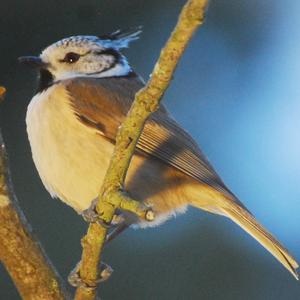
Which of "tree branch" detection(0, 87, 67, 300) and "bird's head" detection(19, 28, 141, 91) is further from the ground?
"bird's head" detection(19, 28, 141, 91)

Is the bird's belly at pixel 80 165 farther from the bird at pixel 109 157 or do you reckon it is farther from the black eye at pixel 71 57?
the black eye at pixel 71 57

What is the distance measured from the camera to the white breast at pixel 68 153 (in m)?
4.00

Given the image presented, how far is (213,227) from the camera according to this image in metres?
6.15

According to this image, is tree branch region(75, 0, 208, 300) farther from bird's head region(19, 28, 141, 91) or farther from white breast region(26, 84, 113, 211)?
bird's head region(19, 28, 141, 91)

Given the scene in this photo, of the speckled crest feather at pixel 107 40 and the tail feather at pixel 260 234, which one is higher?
the speckled crest feather at pixel 107 40

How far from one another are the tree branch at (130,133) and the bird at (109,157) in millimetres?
703

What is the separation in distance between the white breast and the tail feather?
54 cm

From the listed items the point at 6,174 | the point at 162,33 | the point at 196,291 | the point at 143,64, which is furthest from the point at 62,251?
the point at 6,174

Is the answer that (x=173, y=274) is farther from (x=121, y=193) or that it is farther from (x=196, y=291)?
(x=121, y=193)

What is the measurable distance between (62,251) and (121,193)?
252cm

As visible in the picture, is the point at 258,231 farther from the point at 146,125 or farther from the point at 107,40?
the point at 107,40

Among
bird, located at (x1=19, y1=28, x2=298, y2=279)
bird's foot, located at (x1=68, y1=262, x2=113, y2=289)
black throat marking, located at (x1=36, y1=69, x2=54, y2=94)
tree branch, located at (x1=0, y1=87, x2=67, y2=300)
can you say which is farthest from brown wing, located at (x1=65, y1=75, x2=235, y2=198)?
tree branch, located at (x1=0, y1=87, x2=67, y2=300)

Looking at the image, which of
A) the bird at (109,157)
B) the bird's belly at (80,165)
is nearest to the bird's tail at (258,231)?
the bird at (109,157)

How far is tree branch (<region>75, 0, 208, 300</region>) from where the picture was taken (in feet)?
8.34
